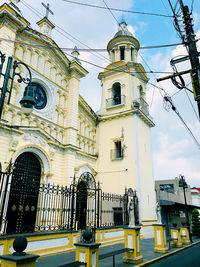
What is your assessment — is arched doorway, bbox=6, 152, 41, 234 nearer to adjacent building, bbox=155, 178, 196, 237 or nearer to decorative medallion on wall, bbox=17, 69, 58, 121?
decorative medallion on wall, bbox=17, 69, 58, 121

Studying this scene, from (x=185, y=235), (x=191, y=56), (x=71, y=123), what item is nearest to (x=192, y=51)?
(x=191, y=56)

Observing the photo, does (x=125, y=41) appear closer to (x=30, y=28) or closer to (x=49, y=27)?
(x=49, y=27)

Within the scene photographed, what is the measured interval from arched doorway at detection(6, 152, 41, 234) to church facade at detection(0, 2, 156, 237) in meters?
0.06

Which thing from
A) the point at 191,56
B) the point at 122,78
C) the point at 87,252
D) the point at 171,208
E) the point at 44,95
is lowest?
the point at 87,252

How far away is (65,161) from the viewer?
1487 centimetres

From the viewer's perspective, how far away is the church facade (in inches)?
492

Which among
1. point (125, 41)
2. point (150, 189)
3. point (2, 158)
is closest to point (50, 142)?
point (2, 158)

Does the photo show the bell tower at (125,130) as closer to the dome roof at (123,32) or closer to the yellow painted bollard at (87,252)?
the dome roof at (123,32)

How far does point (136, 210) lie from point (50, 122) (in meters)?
8.75

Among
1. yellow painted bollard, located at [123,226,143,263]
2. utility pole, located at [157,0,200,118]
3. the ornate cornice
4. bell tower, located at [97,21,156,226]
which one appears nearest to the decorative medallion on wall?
bell tower, located at [97,21,156,226]

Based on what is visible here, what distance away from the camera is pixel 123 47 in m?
21.5

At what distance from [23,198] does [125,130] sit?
31.9 ft

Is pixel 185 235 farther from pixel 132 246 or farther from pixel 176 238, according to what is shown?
pixel 132 246

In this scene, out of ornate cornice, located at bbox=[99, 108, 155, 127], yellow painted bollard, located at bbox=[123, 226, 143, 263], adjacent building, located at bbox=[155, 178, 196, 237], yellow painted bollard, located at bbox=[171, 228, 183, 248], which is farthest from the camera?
adjacent building, located at bbox=[155, 178, 196, 237]
